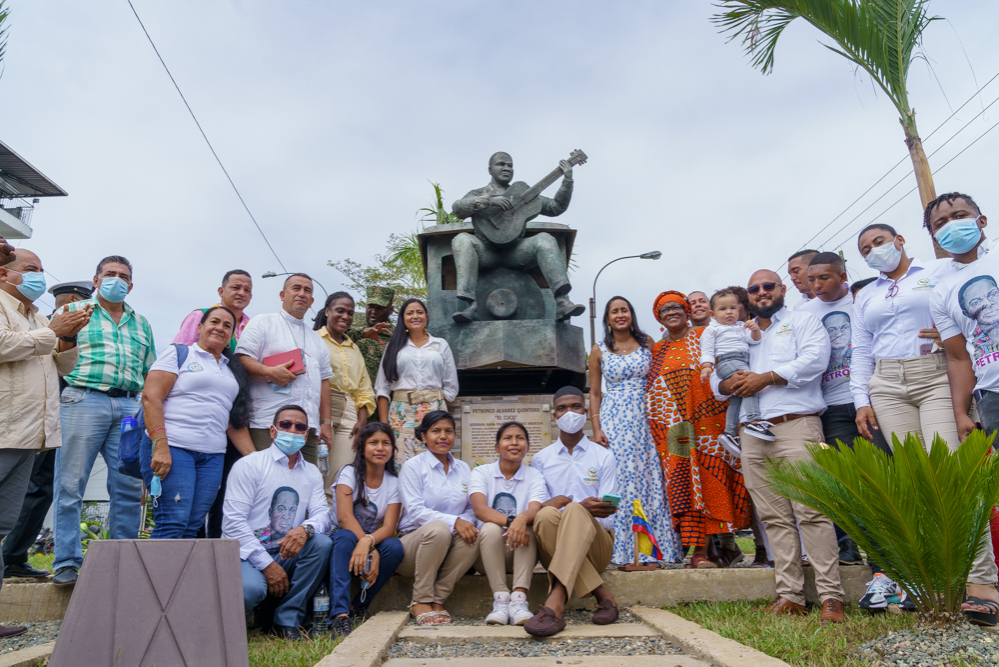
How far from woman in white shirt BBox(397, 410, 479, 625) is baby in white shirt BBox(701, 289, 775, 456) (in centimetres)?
164

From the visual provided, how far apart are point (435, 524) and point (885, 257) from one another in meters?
2.88

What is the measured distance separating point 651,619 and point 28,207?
127ft

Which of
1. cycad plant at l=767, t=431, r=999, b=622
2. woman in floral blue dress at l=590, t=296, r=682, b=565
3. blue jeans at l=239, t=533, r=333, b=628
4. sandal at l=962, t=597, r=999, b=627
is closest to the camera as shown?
cycad plant at l=767, t=431, r=999, b=622

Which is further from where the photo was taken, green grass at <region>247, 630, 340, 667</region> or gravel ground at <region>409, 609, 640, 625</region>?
gravel ground at <region>409, 609, 640, 625</region>

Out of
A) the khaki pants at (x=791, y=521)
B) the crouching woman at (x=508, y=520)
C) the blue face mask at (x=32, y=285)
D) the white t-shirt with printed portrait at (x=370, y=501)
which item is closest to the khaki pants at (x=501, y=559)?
the crouching woman at (x=508, y=520)

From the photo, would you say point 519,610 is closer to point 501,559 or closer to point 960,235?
point 501,559

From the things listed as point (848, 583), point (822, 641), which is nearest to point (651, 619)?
point (822, 641)

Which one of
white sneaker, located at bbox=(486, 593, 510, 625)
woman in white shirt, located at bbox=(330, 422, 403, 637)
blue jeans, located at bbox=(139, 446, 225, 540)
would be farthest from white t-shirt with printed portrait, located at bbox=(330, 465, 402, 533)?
white sneaker, located at bbox=(486, 593, 510, 625)

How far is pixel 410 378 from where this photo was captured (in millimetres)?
5680

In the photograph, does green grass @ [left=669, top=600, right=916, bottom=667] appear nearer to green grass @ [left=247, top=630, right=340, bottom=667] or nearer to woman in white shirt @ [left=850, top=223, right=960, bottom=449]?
woman in white shirt @ [left=850, top=223, right=960, bottom=449]

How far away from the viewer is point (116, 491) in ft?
14.2

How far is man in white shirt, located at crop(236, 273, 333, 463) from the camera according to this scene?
460 centimetres

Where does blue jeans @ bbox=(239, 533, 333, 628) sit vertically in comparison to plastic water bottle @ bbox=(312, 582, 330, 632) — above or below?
above

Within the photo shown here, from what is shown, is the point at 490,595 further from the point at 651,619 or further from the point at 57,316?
the point at 57,316
